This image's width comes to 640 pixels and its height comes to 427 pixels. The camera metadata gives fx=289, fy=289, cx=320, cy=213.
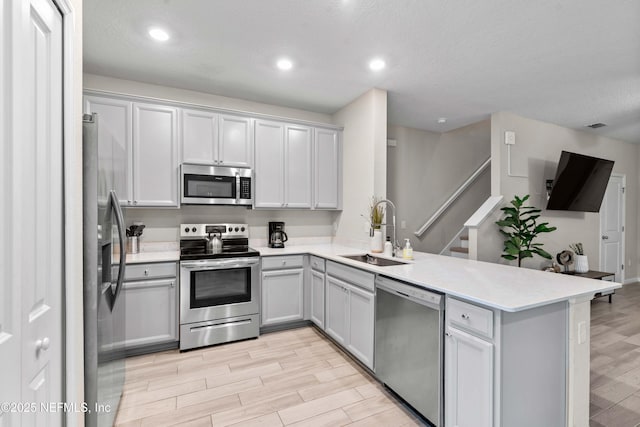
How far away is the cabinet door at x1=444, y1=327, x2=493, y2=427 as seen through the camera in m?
1.41

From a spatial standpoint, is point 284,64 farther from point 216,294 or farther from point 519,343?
point 519,343

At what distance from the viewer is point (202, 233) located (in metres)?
3.31

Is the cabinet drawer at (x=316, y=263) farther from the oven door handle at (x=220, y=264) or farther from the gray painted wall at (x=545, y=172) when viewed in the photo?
the gray painted wall at (x=545, y=172)

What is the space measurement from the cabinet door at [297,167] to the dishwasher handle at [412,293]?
174 cm

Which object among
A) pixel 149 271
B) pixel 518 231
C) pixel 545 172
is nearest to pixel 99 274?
pixel 149 271

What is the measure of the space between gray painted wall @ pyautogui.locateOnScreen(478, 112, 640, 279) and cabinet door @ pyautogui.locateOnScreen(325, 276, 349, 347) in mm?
2216

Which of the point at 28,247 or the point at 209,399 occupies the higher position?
the point at 28,247

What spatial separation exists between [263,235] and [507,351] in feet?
9.55

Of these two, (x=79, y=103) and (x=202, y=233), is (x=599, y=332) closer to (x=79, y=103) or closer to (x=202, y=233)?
(x=202, y=233)

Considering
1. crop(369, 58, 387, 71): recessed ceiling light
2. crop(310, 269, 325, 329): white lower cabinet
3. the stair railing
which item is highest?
crop(369, 58, 387, 71): recessed ceiling light

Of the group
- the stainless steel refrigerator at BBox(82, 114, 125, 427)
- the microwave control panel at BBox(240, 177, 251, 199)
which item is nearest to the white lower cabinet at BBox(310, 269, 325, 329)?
the microwave control panel at BBox(240, 177, 251, 199)

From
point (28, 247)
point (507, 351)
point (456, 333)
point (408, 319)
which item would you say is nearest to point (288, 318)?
point (408, 319)

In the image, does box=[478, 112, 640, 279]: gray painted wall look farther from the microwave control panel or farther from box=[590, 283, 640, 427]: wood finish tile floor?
the microwave control panel

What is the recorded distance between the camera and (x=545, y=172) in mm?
4477
